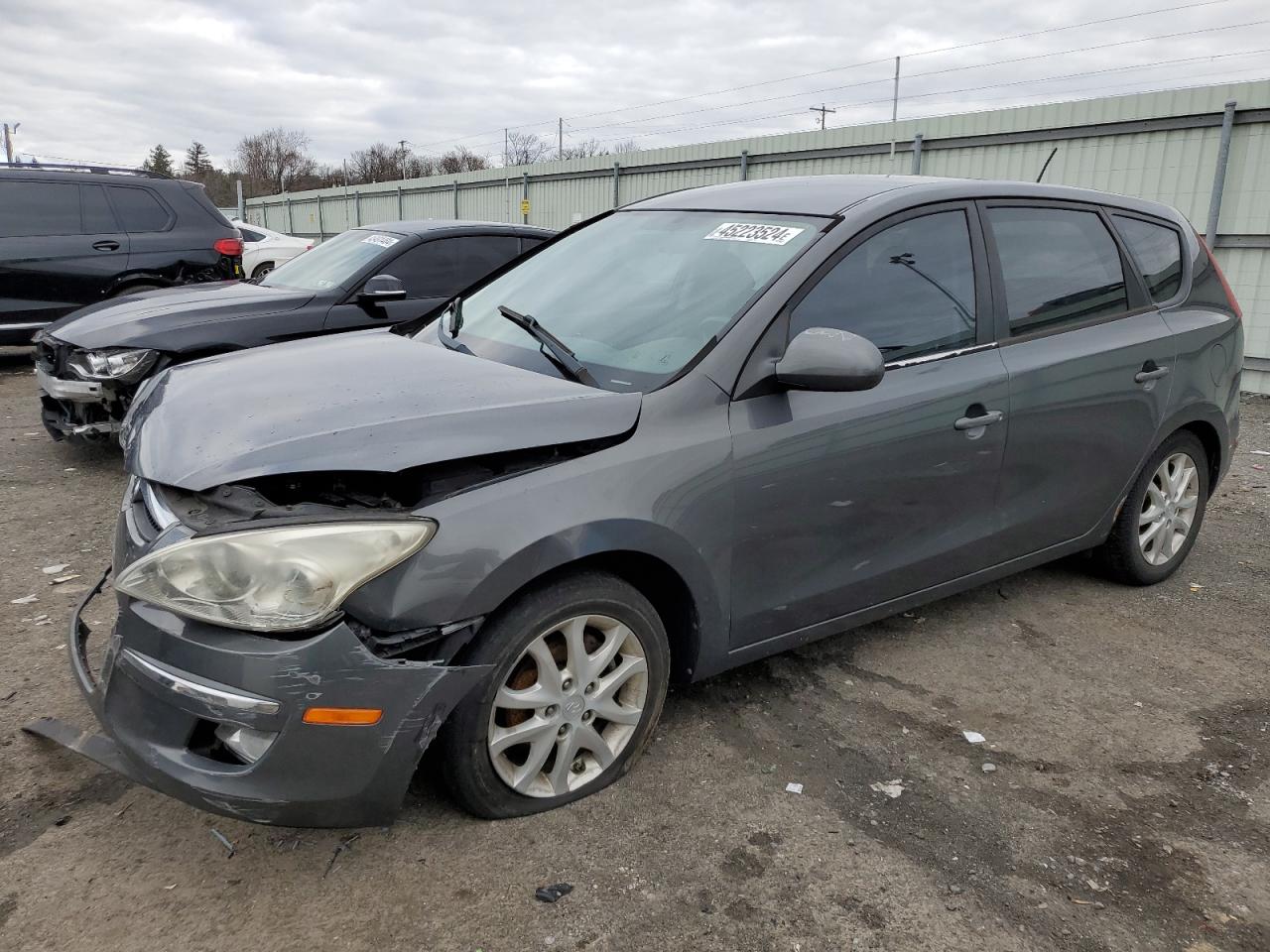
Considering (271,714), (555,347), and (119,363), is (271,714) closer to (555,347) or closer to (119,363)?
(555,347)

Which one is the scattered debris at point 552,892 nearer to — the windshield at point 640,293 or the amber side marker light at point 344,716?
Result: the amber side marker light at point 344,716

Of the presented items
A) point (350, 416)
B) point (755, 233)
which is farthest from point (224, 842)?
point (755, 233)

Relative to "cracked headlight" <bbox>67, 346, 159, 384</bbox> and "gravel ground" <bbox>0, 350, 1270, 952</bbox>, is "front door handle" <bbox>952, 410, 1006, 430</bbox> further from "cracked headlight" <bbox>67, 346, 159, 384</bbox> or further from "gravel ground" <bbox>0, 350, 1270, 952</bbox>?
"cracked headlight" <bbox>67, 346, 159, 384</bbox>

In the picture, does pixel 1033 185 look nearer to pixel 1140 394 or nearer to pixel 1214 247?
pixel 1140 394

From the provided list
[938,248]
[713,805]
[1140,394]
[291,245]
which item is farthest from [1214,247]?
[291,245]

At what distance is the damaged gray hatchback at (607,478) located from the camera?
6.98 feet

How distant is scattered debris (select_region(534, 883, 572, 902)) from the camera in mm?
2273

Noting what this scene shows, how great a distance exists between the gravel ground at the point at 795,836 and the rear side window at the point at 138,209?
640 centimetres

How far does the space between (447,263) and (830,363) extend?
451 centimetres

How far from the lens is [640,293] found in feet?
10.4

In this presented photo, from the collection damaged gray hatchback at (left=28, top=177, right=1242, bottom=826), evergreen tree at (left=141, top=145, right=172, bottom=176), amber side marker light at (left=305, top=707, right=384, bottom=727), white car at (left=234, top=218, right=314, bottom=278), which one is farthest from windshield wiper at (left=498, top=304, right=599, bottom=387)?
evergreen tree at (left=141, top=145, right=172, bottom=176)

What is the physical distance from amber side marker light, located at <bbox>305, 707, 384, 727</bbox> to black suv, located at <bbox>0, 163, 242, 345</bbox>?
812 cm

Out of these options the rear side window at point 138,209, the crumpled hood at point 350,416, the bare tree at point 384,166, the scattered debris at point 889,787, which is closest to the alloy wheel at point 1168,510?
the scattered debris at point 889,787

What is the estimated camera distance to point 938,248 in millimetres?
3348
